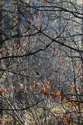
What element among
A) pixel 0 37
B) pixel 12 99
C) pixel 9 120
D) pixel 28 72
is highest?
pixel 0 37

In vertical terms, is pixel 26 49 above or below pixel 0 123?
above

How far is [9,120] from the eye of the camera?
7.30 meters

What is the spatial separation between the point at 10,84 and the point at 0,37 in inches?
214

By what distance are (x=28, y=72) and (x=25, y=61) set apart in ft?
2.28

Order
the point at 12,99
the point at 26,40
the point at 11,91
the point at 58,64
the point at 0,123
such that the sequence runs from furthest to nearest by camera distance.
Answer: the point at 0,123
the point at 58,64
the point at 26,40
the point at 11,91
the point at 12,99

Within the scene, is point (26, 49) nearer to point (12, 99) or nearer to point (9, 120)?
point (12, 99)

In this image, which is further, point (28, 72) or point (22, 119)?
point (28, 72)

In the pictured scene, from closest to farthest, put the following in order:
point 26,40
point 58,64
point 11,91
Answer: point 11,91 → point 26,40 → point 58,64

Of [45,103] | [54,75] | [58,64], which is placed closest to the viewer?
[45,103]

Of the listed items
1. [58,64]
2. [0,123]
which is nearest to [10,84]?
[58,64]

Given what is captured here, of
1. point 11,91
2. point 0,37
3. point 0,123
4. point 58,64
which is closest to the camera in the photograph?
point 11,91

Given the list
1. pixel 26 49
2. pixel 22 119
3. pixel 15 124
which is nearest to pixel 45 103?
pixel 22 119

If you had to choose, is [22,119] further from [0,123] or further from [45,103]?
[0,123]

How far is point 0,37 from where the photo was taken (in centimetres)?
891
